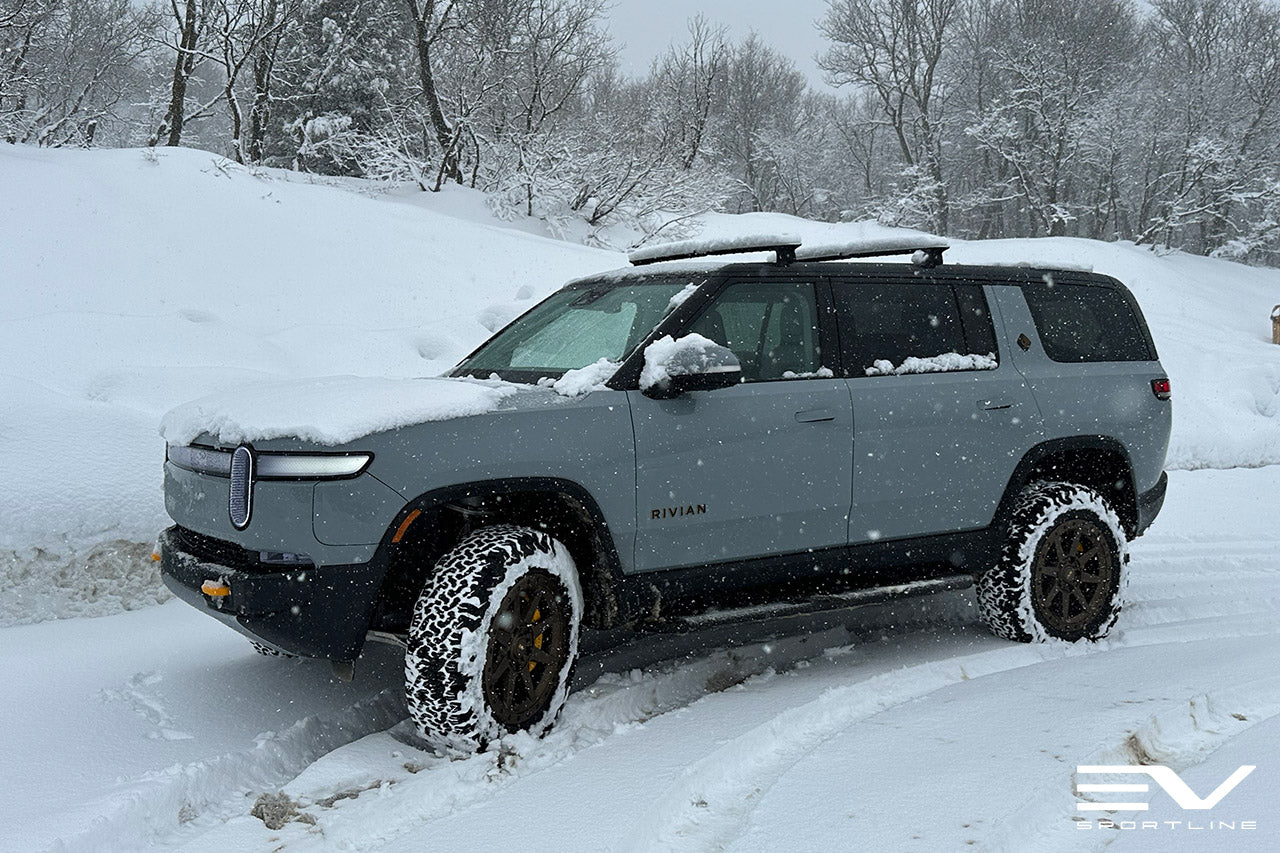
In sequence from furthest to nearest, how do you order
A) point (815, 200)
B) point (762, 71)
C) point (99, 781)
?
1. point (815, 200)
2. point (762, 71)
3. point (99, 781)

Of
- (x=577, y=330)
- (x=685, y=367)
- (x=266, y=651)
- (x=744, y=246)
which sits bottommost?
(x=266, y=651)

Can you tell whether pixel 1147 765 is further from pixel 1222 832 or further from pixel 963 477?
pixel 963 477

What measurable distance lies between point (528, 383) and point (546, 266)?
8613mm

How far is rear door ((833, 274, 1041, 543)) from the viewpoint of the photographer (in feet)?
15.7

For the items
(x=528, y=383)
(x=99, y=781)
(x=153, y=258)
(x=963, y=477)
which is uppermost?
(x=153, y=258)

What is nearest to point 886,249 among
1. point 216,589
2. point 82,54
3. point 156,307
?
point 216,589

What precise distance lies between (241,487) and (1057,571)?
390cm

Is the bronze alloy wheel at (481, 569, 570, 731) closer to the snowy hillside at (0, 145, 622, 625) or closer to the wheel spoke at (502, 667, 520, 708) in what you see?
the wheel spoke at (502, 667, 520, 708)

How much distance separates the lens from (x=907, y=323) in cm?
511

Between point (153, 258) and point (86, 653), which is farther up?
point (153, 258)

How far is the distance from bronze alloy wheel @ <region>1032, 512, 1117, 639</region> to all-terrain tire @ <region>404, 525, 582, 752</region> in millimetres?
2615

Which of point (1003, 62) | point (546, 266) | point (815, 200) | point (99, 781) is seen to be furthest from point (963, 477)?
point (815, 200)

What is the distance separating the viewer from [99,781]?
3414 millimetres

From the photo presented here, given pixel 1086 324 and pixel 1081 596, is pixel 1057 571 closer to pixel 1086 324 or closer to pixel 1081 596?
pixel 1081 596
